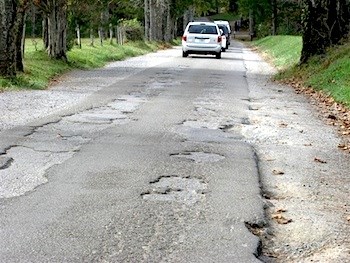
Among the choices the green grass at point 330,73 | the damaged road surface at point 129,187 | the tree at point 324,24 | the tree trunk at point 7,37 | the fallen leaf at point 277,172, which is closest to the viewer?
the damaged road surface at point 129,187

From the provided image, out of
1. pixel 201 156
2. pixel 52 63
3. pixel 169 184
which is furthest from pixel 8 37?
pixel 169 184

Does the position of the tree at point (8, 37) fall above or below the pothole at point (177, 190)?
above

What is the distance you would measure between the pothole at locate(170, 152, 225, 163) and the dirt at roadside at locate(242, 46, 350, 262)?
54 centimetres

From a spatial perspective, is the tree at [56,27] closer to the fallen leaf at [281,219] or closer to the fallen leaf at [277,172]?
the fallen leaf at [277,172]

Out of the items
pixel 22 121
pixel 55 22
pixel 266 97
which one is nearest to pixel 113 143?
pixel 22 121

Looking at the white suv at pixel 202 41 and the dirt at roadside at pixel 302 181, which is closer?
the dirt at roadside at pixel 302 181

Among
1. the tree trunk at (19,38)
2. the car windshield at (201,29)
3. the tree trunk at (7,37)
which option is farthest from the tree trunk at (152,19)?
the tree trunk at (7,37)

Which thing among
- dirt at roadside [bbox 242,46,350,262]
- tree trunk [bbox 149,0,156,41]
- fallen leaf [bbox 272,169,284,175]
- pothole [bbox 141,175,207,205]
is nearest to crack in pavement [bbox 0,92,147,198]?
pothole [bbox 141,175,207,205]

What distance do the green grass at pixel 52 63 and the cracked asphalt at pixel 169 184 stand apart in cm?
353

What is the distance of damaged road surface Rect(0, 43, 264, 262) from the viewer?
4.82 metres

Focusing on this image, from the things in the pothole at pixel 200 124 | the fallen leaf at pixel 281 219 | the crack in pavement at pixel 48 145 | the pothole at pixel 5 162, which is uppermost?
the pothole at pixel 5 162

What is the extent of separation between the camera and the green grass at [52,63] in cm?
1645

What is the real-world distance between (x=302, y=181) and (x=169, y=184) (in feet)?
4.82

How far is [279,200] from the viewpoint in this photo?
6.32 meters
